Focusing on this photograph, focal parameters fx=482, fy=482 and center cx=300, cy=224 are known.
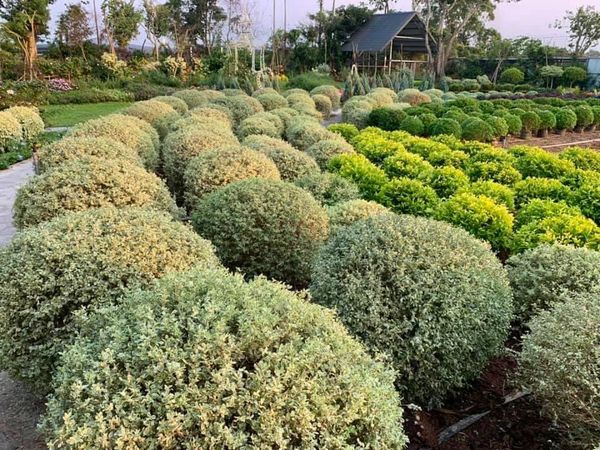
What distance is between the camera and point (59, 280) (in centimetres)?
257

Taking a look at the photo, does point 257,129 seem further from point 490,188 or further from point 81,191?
point 81,191

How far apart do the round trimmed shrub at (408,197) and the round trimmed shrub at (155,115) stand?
490 cm

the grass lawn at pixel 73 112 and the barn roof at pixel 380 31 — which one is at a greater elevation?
the barn roof at pixel 380 31

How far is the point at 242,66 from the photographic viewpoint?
74.2ft

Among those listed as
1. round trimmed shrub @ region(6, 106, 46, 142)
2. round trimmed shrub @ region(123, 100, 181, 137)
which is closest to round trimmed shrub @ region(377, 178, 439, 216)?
round trimmed shrub @ region(123, 100, 181, 137)

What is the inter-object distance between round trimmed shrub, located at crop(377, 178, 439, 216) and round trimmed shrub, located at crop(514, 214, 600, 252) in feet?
3.86

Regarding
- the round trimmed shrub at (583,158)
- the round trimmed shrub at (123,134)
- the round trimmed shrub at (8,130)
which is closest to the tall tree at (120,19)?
the round trimmed shrub at (8,130)

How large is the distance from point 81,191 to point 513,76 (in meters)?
34.1

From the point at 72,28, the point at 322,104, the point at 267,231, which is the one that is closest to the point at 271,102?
the point at 322,104

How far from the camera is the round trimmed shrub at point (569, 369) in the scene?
2285 millimetres

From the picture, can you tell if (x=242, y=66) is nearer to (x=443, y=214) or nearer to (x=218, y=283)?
(x=443, y=214)

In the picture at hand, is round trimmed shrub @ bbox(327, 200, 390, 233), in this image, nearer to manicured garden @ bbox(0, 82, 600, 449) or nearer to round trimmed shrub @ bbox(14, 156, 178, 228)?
manicured garden @ bbox(0, 82, 600, 449)

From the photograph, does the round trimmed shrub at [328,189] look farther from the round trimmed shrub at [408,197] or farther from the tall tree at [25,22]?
the tall tree at [25,22]

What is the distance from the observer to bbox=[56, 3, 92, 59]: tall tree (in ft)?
99.7
